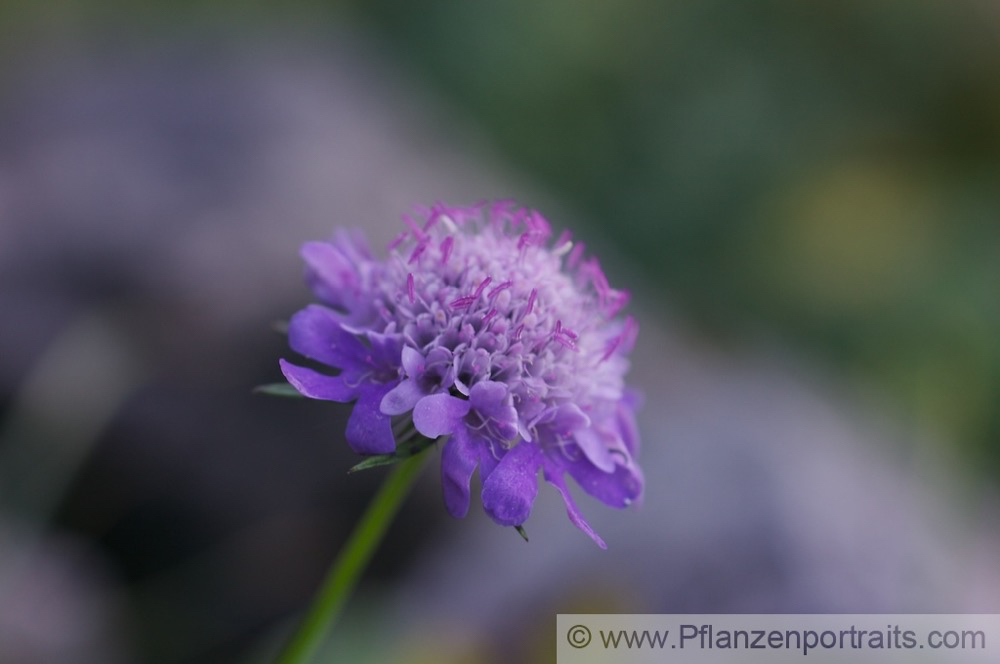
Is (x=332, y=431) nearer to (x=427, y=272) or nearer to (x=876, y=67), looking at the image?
(x=427, y=272)

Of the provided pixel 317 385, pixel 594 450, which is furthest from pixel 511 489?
pixel 317 385

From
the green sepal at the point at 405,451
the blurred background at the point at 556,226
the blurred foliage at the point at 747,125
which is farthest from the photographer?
the blurred foliage at the point at 747,125

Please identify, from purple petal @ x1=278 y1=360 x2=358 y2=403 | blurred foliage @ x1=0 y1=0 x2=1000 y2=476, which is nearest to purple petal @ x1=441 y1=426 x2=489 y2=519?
purple petal @ x1=278 y1=360 x2=358 y2=403

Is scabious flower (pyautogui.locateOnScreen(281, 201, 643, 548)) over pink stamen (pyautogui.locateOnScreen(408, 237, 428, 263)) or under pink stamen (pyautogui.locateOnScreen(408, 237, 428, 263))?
under

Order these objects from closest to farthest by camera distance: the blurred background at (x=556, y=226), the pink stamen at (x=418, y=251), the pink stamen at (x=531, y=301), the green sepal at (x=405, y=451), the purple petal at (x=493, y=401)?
the green sepal at (x=405, y=451) < the purple petal at (x=493, y=401) < the pink stamen at (x=531, y=301) < the pink stamen at (x=418, y=251) < the blurred background at (x=556, y=226)

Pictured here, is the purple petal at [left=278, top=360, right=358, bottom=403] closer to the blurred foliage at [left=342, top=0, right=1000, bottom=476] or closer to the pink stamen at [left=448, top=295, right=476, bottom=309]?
the pink stamen at [left=448, top=295, right=476, bottom=309]

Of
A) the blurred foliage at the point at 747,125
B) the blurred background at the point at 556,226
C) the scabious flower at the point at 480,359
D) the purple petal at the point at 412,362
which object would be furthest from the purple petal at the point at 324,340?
the blurred foliage at the point at 747,125

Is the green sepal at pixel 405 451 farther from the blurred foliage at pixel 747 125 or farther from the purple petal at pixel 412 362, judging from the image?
the blurred foliage at pixel 747 125

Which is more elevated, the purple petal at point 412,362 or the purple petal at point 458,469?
the purple petal at point 412,362

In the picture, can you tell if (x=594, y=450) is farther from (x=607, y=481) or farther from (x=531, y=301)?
(x=531, y=301)
